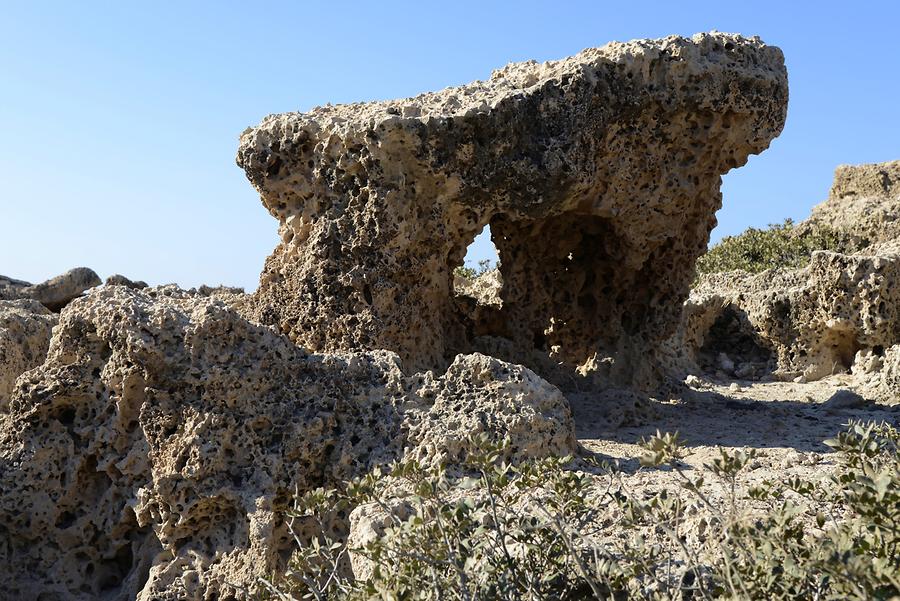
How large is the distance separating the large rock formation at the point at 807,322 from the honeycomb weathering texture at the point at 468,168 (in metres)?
3.32

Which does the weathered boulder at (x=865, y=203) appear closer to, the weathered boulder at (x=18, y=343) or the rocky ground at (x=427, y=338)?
the rocky ground at (x=427, y=338)

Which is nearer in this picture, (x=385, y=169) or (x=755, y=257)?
(x=385, y=169)

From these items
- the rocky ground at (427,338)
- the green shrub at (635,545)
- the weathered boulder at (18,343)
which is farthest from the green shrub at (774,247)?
the green shrub at (635,545)

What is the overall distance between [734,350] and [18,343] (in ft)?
32.6

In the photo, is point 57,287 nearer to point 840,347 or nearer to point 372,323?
point 372,323

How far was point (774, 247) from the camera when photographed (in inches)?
899

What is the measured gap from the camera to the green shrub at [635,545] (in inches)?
144

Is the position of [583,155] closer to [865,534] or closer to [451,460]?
[451,460]

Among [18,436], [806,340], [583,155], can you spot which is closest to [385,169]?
[583,155]

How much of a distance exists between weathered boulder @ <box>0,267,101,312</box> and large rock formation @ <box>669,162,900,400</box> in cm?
927

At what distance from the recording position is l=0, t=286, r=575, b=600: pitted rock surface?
604 centimetres

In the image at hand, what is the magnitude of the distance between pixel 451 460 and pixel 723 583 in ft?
7.74

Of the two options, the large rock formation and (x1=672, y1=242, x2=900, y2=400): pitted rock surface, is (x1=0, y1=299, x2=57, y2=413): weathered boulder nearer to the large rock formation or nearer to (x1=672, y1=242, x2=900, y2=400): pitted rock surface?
the large rock formation

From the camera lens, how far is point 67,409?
262 inches
